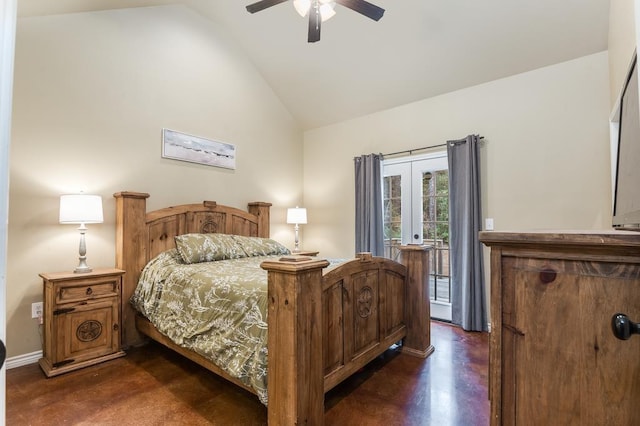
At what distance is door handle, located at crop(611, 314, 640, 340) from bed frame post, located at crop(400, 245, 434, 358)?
208 centimetres

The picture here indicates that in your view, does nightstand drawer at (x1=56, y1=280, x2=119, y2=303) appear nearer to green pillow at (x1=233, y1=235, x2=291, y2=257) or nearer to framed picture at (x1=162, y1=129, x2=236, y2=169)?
green pillow at (x1=233, y1=235, x2=291, y2=257)

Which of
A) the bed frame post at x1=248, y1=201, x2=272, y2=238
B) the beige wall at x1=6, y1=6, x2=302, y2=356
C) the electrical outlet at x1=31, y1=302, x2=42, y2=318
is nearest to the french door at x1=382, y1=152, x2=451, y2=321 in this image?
the bed frame post at x1=248, y1=201, x2=272, y2=238

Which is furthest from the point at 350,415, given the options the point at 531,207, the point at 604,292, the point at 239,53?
the point at 239,53

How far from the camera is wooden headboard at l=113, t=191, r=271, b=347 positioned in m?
2.91

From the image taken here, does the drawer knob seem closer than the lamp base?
Yes

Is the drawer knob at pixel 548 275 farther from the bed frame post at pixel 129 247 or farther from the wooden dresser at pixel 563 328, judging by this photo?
the bed frame post at pixel 129 247

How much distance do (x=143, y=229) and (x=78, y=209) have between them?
0.63 m

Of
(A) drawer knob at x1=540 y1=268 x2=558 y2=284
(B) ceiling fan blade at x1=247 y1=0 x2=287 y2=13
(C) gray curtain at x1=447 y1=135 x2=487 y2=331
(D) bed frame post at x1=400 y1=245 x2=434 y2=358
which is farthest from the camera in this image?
(C) gray curtain at x1=447 y1=135 x2=487 y2=331

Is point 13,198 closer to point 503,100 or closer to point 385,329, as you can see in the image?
point 385,329

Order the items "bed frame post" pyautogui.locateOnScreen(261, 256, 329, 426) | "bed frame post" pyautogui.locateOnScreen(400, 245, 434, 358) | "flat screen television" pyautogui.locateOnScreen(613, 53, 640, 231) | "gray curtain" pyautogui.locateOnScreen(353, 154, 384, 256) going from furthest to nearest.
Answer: "gray curtain" pyautogui.locateOnScreen(353, 154, 384, 256) < "bed frame post" pyautogui.locateOnScreen(400, 245, 434, 358) < "bed frame post" pyautogui.locateOnScreen(261, 256, 329, 426) < "flat screen television" pyautogui.locateOnScreen(613, 53, 640, 231)

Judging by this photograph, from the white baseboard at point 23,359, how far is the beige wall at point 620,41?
187 inches

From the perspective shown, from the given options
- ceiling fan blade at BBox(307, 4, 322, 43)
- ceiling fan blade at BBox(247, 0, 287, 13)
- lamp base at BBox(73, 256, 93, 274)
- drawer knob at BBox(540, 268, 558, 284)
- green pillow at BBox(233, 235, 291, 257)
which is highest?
ceiling fan blade at BBox(247, 0, 287, 13)

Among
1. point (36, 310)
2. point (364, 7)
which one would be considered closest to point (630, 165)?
point (364, 7)

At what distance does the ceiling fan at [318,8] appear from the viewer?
87.0 inches
